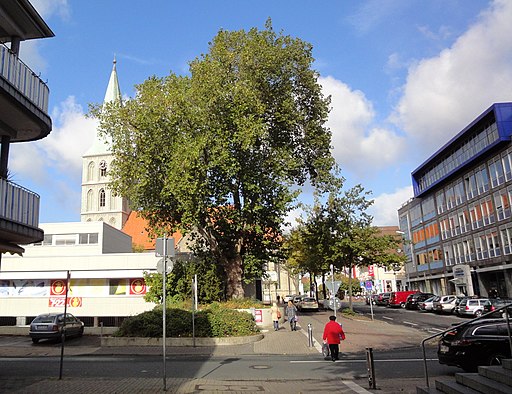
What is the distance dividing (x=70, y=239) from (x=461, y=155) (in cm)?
4260

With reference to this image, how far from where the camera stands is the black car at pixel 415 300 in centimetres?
4534

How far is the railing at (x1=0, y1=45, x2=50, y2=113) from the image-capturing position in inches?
445

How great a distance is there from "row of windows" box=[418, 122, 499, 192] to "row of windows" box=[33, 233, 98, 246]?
123 feet

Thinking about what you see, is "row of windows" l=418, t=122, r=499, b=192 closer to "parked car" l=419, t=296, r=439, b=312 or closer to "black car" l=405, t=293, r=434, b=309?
"black car" l=405, t=293, r=434, b=309

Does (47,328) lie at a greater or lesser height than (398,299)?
lesser

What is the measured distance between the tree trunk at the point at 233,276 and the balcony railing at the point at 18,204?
16673 millimetres

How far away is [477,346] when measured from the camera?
10.6 meters

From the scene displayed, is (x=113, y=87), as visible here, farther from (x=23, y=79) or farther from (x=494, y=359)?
(x=494, y=359)

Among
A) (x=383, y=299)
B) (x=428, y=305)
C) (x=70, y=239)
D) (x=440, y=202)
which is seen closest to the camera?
(x=70, y=239)

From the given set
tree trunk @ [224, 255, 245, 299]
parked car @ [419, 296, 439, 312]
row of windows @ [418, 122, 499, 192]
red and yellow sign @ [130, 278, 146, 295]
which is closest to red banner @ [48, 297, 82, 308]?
red and yellow sign @ [130, 278, 146, 295]

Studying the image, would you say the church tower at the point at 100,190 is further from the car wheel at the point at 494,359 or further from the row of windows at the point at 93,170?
the car wheel at the point at 494,359

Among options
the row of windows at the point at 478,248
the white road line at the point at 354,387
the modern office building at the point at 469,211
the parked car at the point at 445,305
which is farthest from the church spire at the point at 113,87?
the white road line at the point at 354,387

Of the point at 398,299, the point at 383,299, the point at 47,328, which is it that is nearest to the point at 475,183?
the point at 398,299

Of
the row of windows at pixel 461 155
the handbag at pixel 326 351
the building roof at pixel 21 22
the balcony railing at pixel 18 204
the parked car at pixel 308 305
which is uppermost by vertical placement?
the row of windows at pixel 461 155
